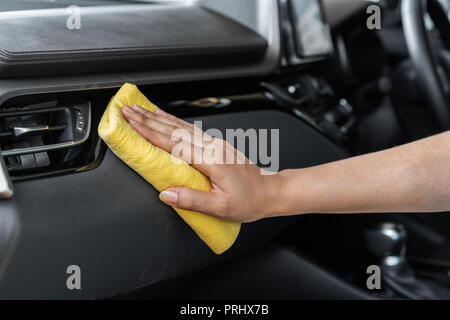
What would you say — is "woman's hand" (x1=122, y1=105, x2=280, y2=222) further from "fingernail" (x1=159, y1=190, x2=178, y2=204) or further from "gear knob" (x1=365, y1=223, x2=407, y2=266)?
"gear knob" (x1=365, y1=223, x2=407, y2=266)

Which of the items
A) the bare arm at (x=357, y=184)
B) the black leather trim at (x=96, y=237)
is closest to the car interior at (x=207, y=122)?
the black leather trim at (x=96, y=237)

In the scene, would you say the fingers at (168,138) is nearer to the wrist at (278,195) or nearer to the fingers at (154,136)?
the fingers at (154,136)

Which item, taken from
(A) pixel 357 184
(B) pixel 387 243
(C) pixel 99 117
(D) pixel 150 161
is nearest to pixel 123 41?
(C) pixel 99 117

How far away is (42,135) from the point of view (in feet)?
2.37

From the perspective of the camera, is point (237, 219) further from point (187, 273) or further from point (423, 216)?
A: point (423, 216)

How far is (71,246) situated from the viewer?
0.68 m

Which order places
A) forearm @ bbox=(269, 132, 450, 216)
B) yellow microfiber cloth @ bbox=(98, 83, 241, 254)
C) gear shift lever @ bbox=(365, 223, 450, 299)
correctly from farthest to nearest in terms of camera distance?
gear shift lever @ bbox=(365, 223, 450, 299) → forearm @ bbox=(269, 132, 450, 216) → yellow microfiber cloth @ bbox=(98, 83, 241, 254)

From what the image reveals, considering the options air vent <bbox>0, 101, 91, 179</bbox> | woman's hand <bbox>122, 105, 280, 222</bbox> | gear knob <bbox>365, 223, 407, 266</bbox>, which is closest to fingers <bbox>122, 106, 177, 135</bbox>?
woman's hand <bbox>122, 105, 280, 222</bbox>

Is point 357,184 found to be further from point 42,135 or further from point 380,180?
point 42,135

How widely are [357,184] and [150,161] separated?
1.06ft

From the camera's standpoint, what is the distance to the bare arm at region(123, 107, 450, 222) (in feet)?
2.38

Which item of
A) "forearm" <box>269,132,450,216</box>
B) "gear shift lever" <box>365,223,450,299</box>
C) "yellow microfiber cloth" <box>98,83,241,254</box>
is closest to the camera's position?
"yellow microfiber cloth" <box>98,83,241,254</box>
